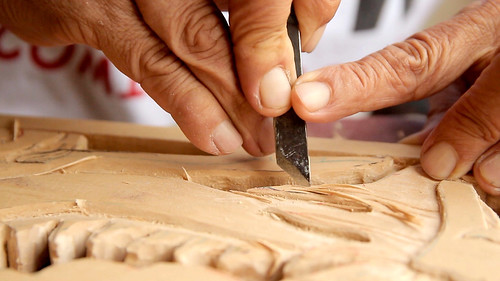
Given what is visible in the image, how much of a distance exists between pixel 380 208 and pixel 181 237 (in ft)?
1.35

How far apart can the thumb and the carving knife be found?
29 mm

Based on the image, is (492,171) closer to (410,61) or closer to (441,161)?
(441,161)

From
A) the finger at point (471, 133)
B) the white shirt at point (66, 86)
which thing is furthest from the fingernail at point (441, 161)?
the white shirt at point (66, 86)

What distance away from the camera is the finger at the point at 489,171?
1081 millimetres

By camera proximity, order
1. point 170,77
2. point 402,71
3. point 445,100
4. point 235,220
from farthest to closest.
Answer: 1. point 445,100
2. point 402,71
3. point 170,77
4. point 235,220

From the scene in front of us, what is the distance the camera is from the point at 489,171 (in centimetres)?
108

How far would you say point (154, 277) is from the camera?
0.72m

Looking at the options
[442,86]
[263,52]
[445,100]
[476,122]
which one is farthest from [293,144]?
[445,100]

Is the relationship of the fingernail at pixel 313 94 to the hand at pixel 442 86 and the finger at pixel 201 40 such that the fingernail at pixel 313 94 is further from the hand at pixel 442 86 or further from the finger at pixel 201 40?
the finger at pixel 201 40

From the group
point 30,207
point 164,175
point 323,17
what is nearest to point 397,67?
point 323,17

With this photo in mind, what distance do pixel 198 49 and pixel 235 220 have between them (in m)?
0.45

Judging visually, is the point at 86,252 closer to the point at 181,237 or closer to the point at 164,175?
the point at 181,237

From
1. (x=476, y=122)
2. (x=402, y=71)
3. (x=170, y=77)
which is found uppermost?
(x=170, y=77)

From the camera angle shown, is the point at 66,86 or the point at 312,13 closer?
the point at 312,13
